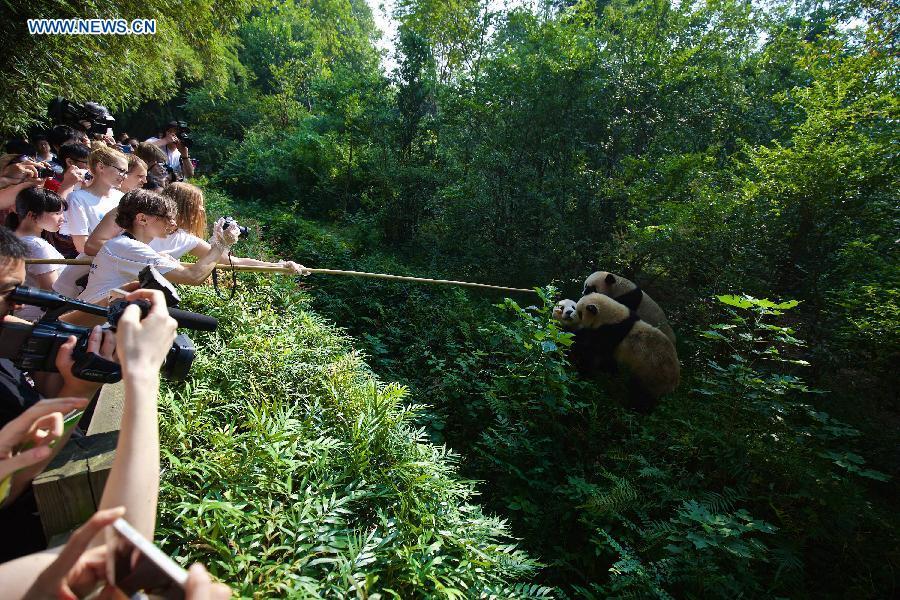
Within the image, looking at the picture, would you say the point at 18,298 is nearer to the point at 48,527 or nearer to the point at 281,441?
the point at 48,527

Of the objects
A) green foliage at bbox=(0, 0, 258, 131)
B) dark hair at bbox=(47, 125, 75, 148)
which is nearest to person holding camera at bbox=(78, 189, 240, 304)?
dark hair at bbox=(47, 125, 75, 148)

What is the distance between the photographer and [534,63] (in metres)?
7.07

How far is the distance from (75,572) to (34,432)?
66 cm

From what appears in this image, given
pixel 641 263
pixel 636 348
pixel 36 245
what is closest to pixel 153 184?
pixel 36 245

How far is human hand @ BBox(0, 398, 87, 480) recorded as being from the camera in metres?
1.11

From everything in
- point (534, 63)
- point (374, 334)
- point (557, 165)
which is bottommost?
point (374, 334)

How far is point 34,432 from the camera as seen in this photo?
1165 millimetres

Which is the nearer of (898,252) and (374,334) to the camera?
(898,252)

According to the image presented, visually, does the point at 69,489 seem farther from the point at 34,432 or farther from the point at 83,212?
the point at 83,212

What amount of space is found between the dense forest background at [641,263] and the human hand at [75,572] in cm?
109

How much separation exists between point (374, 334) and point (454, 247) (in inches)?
117

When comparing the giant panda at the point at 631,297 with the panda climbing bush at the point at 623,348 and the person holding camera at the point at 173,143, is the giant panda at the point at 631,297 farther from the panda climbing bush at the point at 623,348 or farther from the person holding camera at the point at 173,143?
the person holding camera at the point at 173,143

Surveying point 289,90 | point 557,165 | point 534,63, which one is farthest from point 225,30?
point 557,165

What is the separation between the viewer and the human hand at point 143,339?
1047mm
